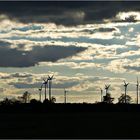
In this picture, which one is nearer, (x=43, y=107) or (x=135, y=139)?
(x=135, y=139)

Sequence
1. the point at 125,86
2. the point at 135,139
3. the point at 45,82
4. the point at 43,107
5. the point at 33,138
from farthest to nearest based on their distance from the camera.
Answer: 1. the point at 125,86
2. the point at 45,82
3. the point at 43,107
4. the point at 33,138
5. the point at 135,139

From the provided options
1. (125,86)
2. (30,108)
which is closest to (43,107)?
(30,108)

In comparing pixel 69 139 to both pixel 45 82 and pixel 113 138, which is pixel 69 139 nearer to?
pixel 113 138

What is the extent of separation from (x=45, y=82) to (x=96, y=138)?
130268 mm

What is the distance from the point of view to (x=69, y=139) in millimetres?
52094

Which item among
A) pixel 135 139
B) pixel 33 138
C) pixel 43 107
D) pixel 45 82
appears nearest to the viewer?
pixel 135 139

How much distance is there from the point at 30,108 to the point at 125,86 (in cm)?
4557

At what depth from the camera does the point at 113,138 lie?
53500 mm

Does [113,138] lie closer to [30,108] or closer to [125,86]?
[30,108]

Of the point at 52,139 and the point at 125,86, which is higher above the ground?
the point at 125,86

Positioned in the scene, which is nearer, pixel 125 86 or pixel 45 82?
pixel 45 82

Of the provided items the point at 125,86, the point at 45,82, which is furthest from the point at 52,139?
the point at 125,86

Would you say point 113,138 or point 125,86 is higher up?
point 125,86

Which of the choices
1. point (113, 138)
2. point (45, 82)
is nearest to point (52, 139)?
point (113, 138)
